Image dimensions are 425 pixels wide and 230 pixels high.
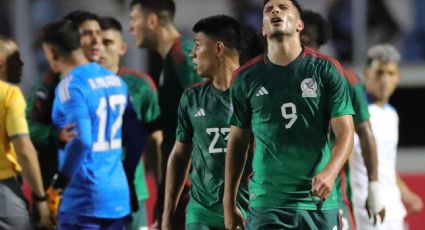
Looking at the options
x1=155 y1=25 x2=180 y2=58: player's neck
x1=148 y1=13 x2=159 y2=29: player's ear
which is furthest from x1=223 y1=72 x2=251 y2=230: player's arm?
x1=148 y1=13 x2=159 y2=29: player's ear

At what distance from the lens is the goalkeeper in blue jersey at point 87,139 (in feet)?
23.6

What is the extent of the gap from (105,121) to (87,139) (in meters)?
0.22

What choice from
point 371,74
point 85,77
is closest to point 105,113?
point 85,77

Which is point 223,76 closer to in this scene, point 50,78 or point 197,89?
point 197,89

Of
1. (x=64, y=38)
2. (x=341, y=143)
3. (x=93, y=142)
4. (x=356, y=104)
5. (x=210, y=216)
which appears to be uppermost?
(x=64, y=38)

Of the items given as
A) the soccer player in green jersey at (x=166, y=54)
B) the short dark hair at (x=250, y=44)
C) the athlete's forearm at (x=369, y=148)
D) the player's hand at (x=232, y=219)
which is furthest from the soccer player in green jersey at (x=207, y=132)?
the soccer player in green jersey at (x=166, y=54)

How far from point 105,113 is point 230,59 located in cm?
89

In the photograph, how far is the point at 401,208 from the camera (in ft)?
29.2

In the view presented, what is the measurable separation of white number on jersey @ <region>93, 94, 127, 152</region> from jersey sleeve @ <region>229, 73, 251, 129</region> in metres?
1.34

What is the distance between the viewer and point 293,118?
5949mm

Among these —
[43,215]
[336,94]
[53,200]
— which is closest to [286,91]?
[336,94]

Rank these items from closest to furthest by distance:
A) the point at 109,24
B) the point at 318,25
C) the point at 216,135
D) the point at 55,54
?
the point at 216,135 → the point at 55,54 → the point at 318,25 → the point at 109,24

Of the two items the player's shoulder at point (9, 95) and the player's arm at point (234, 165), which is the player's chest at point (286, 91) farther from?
the player's shoulder at point (9, 95)

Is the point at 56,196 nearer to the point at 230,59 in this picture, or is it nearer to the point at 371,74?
the point at 230,59
